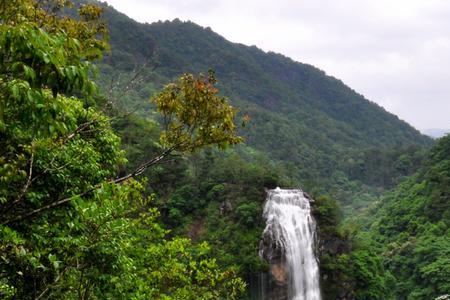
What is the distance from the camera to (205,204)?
38406mm

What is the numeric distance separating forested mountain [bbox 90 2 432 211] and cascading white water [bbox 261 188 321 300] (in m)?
15.9

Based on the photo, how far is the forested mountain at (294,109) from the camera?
308 feet

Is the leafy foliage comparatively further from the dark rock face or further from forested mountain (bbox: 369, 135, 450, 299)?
forested mountain (bbox: 369, 135, 450, 299)

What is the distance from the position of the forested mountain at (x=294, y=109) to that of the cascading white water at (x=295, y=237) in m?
15.9

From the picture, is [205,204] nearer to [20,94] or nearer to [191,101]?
[191,101]

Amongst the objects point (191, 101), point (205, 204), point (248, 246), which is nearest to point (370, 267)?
point (248, 246)

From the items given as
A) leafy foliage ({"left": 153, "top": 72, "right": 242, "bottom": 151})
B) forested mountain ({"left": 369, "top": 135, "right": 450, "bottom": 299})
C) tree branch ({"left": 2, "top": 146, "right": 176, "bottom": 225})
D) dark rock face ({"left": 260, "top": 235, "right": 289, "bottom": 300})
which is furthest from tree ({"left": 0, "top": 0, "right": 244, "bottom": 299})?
forested mountain ({"left": 369, "top": 135, "right": 450, "bottom": 299})

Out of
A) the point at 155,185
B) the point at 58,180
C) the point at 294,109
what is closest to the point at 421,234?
the point at 155,185

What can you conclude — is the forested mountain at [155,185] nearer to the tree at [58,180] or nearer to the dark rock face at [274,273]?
the tree at [58,180]

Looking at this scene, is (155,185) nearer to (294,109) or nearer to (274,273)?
(274,273)

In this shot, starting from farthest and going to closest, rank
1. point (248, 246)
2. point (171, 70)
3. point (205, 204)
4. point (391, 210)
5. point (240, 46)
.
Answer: point (240, 46) < point (171, 70) < point (391, 210) < point (205, 204) < point (248, 246)

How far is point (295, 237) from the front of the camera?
3509cm

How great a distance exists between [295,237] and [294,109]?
4388 inches

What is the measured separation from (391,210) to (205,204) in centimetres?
2678
